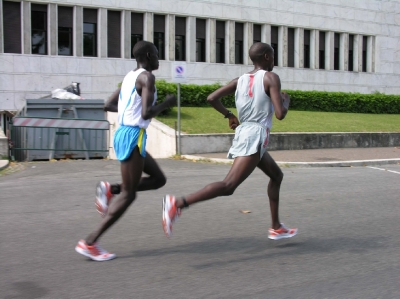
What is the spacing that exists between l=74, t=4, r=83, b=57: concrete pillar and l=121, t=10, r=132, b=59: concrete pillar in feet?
6.60

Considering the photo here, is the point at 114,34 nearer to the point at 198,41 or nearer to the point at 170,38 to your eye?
the point at 170,38

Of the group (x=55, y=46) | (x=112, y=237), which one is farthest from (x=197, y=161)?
A: (x=55, y=46)

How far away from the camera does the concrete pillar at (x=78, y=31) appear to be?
24.7 m

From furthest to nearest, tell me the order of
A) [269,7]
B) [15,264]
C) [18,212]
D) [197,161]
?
[269,7] → [197,161] → [18,212] → [15,264]

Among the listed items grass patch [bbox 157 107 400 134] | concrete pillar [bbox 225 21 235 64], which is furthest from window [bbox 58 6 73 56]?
concrete pillar [bbox 225 21 235 64]

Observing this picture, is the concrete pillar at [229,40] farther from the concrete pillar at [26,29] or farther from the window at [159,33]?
the concrete pillar at [26,29]

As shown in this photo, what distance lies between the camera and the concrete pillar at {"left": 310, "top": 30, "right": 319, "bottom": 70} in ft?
105

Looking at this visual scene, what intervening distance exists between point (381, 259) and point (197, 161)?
884 centimetres

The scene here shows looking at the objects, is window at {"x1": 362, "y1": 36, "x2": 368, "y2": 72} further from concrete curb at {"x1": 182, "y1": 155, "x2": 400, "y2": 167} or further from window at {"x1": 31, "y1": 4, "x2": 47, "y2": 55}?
concrete curb at {"x1": 182, "y1": 155, "x2": 400, "y2": 167}

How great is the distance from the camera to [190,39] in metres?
27.8

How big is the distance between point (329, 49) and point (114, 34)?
13.6 metres

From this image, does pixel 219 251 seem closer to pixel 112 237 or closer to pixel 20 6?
pixel 112 237

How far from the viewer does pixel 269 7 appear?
30.0 metres

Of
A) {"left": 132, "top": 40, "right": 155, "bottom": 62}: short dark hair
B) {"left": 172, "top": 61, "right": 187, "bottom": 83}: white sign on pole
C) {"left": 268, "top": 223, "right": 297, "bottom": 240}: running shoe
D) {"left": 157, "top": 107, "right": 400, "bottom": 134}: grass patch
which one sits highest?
{"left": 172, "top": 61, "right": 187, "bottom": 83}: white sign on pole
